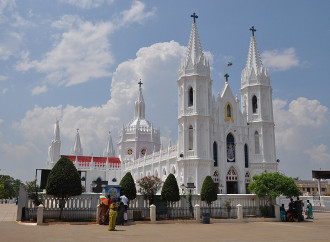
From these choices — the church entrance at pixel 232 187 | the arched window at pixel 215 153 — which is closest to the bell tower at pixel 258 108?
the church entrance at pixel 232 187

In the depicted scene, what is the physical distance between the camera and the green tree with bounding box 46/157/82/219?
23.7m

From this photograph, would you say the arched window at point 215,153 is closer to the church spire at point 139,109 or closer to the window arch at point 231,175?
the window arch at point 231,175

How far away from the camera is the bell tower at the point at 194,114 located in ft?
145

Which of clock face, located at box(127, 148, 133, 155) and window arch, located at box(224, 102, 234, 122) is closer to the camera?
window arch, located at box(224, 102, 234, 122)

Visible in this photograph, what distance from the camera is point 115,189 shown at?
2347cm

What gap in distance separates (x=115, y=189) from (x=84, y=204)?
3.35 meters

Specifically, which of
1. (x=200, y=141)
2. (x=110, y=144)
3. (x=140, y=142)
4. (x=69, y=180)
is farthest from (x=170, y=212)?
(x=110, y=144)

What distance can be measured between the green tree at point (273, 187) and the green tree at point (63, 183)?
14835 millimetres

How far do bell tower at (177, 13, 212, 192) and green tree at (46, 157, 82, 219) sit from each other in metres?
21.6

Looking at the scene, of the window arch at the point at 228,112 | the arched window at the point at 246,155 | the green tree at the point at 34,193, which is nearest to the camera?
the green tree at the point at 34,193

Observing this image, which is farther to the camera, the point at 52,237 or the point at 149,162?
the point at 149,162

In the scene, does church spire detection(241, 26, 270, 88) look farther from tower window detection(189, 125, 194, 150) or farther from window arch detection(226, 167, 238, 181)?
window arch detection(226, 167, 238, 181)

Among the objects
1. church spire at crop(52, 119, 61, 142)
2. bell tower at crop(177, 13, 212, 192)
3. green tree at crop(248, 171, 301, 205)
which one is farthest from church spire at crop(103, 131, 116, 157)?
green tree at crop(248, 171, 301, 205)

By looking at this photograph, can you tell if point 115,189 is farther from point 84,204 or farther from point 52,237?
point 52,237
